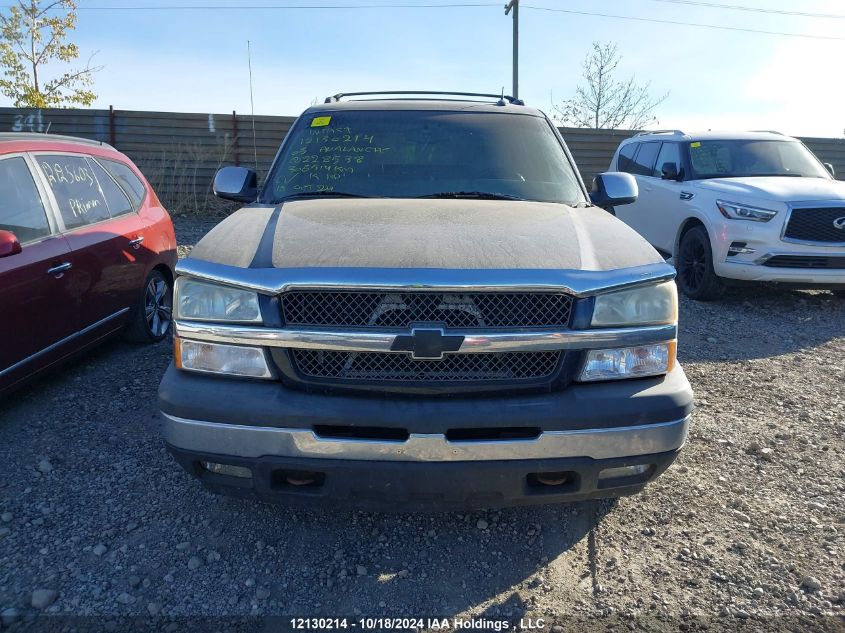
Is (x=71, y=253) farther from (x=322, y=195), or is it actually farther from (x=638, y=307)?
(x=638, y=307)

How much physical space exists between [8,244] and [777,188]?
7.13 meters

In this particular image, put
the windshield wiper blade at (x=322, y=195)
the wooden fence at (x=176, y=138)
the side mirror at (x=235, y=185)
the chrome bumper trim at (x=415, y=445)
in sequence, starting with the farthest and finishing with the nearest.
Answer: the wooden fence at (x=176, y=138) < the side mirror at (x=235, y=185) < the windshield wiper blade at (x=322, y=195) < the chrome bumper trim at (x=415, y=445)

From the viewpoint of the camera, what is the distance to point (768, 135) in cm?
817

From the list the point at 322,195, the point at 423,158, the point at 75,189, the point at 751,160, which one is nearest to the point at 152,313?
the point at 75,189

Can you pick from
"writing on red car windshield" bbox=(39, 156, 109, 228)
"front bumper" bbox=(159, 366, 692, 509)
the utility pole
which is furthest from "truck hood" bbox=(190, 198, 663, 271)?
the utility pole

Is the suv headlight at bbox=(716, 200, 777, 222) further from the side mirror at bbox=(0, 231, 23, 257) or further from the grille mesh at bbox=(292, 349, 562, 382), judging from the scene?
the side mirror at bbox=(0, 231, 23, 257)

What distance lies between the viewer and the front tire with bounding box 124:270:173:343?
5152 millimetres

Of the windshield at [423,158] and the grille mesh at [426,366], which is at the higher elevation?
the windshield at [423,158]

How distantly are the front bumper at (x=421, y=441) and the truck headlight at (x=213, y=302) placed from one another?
248 mm

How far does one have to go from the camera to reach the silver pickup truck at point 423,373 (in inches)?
85.7

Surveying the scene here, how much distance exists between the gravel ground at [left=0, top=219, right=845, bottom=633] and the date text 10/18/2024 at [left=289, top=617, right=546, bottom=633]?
0.04 meters

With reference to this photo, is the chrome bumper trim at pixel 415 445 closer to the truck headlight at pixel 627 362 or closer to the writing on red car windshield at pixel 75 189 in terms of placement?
the truck headlight at pixel 627 362

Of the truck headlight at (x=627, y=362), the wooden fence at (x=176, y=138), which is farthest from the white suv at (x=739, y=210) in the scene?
the wooden fence at (x=176, y=138)

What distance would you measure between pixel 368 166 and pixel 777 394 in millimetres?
3275
